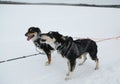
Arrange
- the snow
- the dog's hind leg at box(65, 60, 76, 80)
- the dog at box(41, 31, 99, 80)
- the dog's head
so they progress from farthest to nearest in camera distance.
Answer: the dog's head < the snow < the dog's hind leg at box(65, 60, 76, 80) < the dog at box(41, 31, 99, 80)

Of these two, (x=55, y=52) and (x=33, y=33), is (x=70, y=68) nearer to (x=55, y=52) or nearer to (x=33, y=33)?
(x=33, y=33)

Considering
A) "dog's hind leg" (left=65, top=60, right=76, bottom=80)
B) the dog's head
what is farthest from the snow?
the dog's head

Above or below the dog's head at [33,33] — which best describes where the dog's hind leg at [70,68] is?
below

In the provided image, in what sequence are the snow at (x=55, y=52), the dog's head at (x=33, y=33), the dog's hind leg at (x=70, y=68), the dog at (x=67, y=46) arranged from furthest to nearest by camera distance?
the dog's head at (x=33, y=33) < the snow at (x=55, y=52) < the dog's hind leg at (x=70, y=68) < the dog at (x=67, y=46)

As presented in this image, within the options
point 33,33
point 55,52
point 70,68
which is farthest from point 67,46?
point 55,52

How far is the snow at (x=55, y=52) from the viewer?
457 cm

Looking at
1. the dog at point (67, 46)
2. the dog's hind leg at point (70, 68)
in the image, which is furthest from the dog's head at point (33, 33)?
the dog's hind leg at point (70, 68)

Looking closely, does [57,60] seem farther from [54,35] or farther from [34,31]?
[54,35]

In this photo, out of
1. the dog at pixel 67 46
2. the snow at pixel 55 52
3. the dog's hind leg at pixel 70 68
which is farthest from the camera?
the snow at pixel 55 52

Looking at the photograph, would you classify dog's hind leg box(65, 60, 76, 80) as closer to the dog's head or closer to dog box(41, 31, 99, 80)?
dog box(41, 31, 99, 80)

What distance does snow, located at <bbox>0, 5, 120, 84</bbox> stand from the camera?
15.0ft

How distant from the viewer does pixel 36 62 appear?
5.41m

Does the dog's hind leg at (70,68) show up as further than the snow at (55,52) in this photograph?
No

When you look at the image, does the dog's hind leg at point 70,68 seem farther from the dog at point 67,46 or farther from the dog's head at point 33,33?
the dog's head at point 33,33
